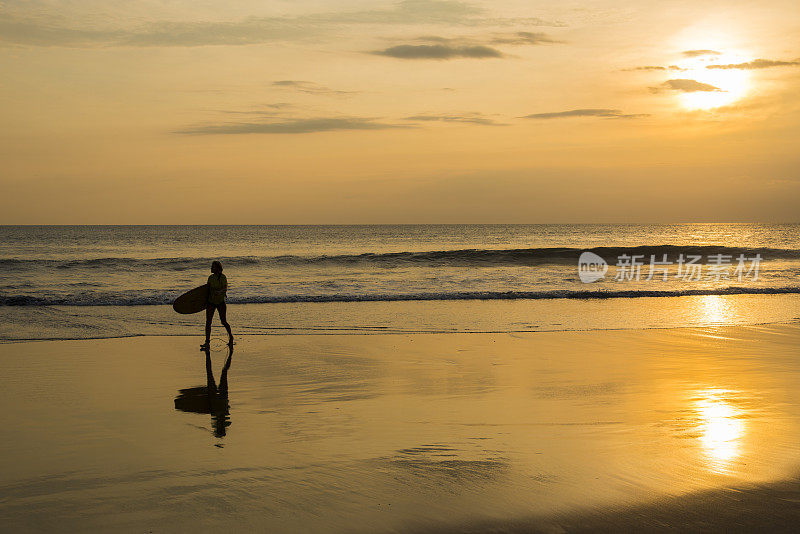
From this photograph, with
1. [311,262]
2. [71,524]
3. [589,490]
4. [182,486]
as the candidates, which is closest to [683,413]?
[589,490]

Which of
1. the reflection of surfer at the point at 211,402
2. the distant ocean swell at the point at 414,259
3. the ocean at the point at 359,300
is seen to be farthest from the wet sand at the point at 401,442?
the distant ocean swell at the point at 414,259

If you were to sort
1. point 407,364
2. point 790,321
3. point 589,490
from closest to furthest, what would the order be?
point 589,490, point 407,364, point 790,321

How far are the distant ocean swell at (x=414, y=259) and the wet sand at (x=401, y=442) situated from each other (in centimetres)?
Result: 3127

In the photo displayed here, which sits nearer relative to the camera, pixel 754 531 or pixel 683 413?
pixel 754 531

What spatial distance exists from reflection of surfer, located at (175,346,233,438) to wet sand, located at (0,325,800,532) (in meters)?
0.04

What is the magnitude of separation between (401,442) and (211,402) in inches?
112

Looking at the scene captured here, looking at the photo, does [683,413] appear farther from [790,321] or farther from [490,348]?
[790,321]

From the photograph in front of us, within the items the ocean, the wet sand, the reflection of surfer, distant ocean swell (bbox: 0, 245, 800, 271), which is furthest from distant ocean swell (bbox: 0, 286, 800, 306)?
distant ocean swell (bbox: 0, 245, 800, 271)

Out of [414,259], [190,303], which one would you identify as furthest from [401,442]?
[414,259]

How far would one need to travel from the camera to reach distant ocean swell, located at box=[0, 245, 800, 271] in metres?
40.7

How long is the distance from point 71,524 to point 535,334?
10790mm

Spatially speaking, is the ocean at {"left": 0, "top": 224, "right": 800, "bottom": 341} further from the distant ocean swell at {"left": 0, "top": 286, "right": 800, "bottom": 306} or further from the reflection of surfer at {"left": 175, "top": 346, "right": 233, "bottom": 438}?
the reflection of surfer at {"left": 175, "top": 346, "right": 233, "bottom": 438}

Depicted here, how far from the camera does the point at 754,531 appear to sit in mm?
4504

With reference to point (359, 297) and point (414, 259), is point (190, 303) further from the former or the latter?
point (414, 259)
